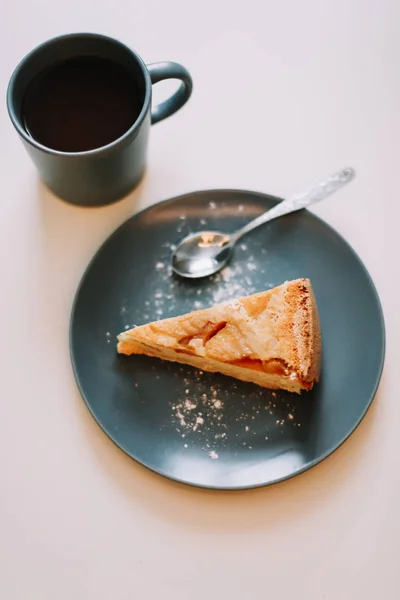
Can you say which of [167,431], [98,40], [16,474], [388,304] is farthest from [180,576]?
[98,40]

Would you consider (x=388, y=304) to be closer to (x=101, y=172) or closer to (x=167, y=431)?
(x=167, y=431)

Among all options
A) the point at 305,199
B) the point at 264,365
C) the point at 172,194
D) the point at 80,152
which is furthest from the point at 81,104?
the point at 264,365

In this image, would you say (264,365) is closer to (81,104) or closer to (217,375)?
(217,375)

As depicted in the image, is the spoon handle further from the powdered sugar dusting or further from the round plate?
Answer: the powdered sugar dusting

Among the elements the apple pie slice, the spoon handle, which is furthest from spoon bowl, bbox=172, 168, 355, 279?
the apple pie slice

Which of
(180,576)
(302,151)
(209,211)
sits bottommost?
(180,576)

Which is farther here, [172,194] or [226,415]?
[172,194]
